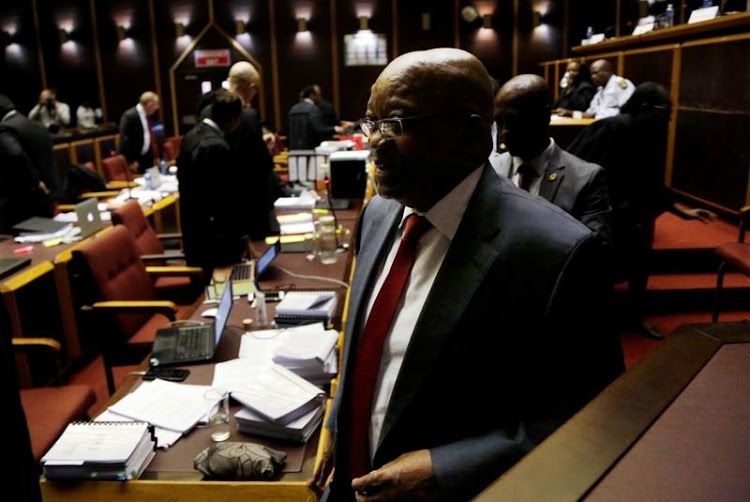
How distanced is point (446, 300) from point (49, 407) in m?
2.10

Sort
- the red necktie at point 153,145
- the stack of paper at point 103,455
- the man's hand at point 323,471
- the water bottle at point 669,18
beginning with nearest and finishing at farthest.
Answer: the man's hand at point 323,471 → the stack of paper at point 103,455 → the water bottle at point 669,18 → the red necktie at point 153,145

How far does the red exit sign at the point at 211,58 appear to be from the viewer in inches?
517

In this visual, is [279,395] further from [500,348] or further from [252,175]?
[252,175]

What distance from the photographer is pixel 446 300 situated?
121 centimetres

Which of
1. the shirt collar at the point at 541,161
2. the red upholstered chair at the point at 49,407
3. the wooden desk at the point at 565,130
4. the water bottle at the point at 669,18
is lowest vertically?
the red upholstered chair at the point at 49,407

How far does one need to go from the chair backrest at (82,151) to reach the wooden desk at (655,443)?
970cm

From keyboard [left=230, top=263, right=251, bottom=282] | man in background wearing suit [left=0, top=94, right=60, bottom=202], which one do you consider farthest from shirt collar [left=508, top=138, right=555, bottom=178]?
man in background wearing suit [left=0, top=94, right=60, bottom=202]

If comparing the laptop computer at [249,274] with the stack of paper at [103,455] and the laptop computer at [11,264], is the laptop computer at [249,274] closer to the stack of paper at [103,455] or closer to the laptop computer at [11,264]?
the stack of paper at [103,455]

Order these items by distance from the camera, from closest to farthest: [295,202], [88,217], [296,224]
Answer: [296,224] → [88,217] → [295,202]

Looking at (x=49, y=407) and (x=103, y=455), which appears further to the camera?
(x=49, y=407)

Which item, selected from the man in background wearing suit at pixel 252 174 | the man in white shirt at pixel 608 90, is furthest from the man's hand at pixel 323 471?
the man in white shirt at pixel 608 90

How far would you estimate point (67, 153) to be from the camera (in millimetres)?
9125

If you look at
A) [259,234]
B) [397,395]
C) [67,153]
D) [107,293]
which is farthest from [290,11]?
[397,395]

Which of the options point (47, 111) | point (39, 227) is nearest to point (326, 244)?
point (39, 227)
